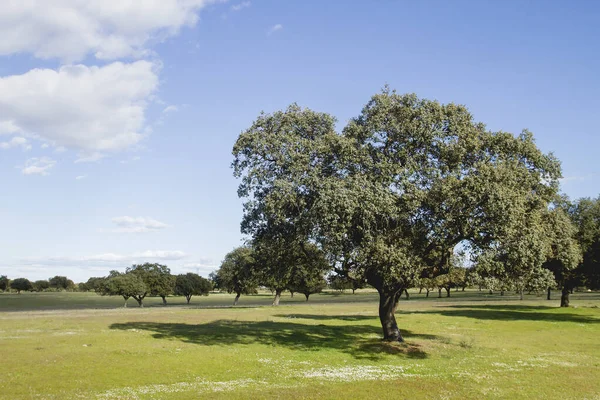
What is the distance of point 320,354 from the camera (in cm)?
3422

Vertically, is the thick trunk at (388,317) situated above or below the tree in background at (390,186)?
below

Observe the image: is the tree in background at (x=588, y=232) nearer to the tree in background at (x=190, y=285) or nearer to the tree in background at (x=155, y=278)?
the tree in background at (x=155, y=278)

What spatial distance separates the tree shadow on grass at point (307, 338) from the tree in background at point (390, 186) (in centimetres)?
368

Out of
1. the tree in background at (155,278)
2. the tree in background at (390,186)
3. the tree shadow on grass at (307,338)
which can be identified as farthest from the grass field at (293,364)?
the tree in background at (155,278)

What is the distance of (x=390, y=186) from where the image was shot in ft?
111

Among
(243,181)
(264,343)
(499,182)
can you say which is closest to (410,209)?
(499,182)

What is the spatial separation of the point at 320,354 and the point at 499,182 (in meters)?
18.1

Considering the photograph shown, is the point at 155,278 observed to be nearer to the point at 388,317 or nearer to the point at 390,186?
the point at 388,317

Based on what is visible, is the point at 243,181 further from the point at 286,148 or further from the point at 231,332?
the point at 231,332

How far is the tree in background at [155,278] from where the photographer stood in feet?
428

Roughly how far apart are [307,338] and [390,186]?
59.9 feet

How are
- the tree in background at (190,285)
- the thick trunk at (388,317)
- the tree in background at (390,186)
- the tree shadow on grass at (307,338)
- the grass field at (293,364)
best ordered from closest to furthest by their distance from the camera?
the grass field at (293,364) → the tree in background at (390,186) → the tree shadow on grass at (307,338) → the thick trunk at (388,317) → the tree in background at (190,285)

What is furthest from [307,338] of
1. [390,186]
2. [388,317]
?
[390,186]

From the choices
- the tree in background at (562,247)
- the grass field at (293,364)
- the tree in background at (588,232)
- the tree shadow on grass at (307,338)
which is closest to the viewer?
the grass field at (293,364)
